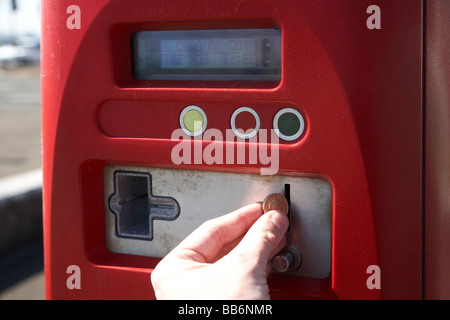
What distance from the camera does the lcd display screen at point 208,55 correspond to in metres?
1.40

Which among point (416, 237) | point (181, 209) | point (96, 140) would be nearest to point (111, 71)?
point (96, 140)

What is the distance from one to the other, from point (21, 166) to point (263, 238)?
18.3 ft

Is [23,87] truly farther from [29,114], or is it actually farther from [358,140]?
[358,140]

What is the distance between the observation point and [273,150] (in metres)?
1.37

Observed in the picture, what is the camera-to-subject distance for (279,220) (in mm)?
1342

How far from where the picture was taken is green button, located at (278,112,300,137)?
136cm

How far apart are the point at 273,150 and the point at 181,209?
33 centimetres

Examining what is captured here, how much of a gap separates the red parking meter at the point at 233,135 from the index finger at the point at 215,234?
3.3 inches

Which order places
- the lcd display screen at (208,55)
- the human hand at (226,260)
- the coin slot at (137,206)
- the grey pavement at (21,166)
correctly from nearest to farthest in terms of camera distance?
the human hand at (226,260), the lcd display screen at (208,55), the coin slot at (137,206), the grey pavement at (21,166)

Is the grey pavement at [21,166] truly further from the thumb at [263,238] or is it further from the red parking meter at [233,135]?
the thumb at [263,238]

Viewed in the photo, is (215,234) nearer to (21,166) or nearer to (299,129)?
(299,129)

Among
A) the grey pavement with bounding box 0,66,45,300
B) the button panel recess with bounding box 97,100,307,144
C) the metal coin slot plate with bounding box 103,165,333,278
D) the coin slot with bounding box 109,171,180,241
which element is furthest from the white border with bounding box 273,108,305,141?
the grey pavement with bounding box 0,66,45,300

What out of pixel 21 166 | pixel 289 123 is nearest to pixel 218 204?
pixel 289 123

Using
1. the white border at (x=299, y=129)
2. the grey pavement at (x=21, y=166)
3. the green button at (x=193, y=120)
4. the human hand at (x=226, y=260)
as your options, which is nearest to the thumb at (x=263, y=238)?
the human hand at (x=226, y=260)
